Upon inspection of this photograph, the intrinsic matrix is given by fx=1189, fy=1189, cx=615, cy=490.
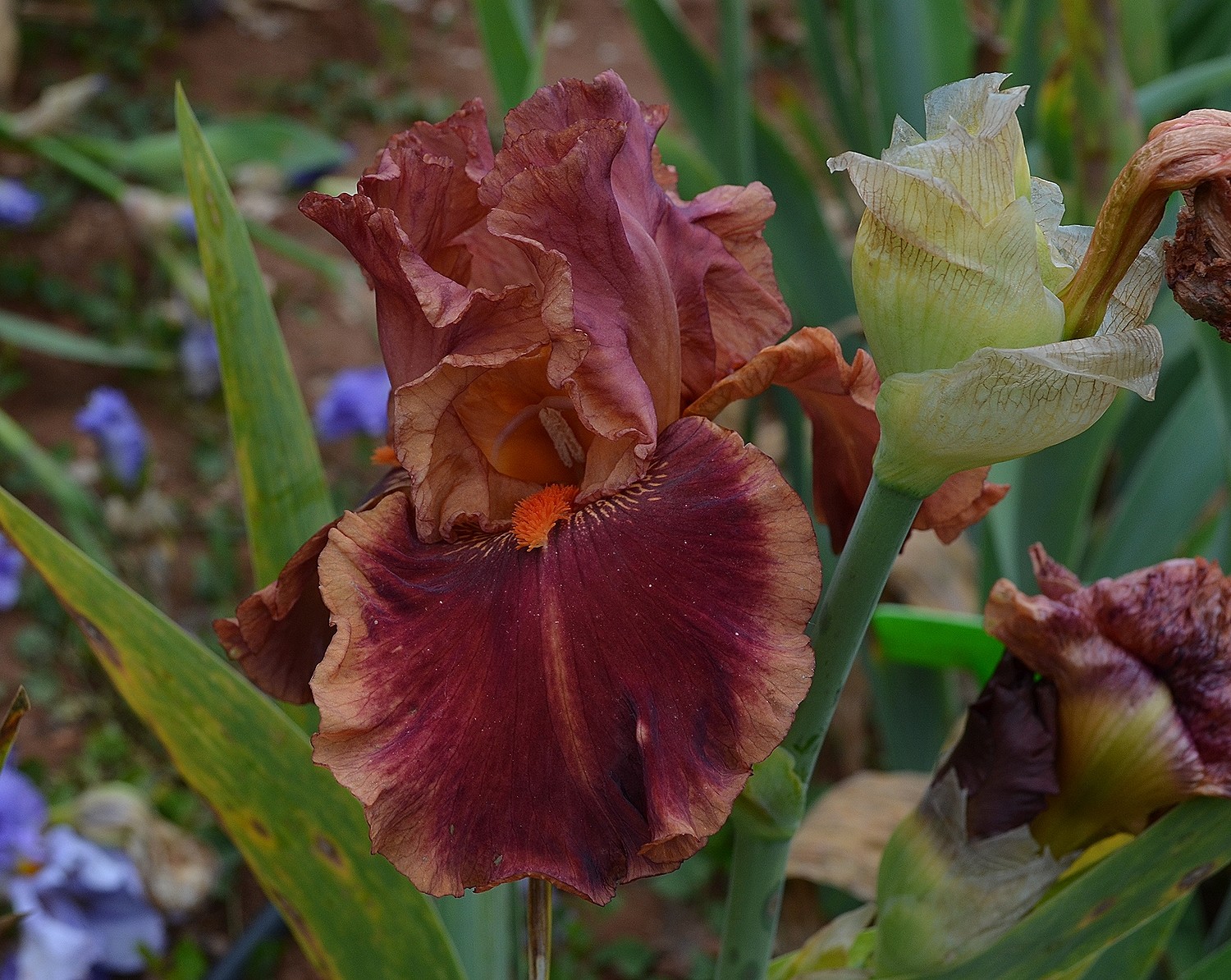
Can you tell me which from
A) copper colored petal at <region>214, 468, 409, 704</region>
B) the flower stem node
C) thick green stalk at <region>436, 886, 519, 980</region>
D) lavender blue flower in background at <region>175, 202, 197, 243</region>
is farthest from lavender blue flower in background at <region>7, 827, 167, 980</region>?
lavender blue flower in background at <region>175, 202, 197, 243</region>

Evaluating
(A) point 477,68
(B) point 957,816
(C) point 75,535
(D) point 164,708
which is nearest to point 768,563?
(B) point 957,816

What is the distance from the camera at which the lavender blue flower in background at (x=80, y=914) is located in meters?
1.26

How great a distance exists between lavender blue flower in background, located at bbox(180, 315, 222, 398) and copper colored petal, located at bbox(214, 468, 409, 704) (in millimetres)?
1702

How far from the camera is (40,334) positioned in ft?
6.44

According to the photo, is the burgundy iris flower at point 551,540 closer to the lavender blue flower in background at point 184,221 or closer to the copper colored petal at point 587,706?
the copper colored petal at point 587,706

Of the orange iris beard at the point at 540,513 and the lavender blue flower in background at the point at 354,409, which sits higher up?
the orange iris beard at the point at 540,513

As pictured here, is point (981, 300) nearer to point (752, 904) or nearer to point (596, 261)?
point (596, 261)

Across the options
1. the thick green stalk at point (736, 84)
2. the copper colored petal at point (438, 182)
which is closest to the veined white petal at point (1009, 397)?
the copper colored petal at point (438, 182)

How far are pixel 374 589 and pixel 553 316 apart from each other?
132 mm

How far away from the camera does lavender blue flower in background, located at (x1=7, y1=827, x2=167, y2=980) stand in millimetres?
1260

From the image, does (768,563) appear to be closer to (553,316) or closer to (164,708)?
(553,316)

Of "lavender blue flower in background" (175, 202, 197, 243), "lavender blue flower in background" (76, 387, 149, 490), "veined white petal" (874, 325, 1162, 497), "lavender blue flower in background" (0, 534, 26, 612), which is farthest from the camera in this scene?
"lavender blue flower in background" (175, 202, 197, 243)

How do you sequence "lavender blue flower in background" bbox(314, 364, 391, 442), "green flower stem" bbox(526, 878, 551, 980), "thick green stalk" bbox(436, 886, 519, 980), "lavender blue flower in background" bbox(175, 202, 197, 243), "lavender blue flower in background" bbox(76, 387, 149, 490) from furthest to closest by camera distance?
"lavender blue flower in background" bbox(175, 202, 197, 243)
"lavender blue flower in background" bbox(314, 364, 391, 442)
"lavender blue flower in background" bbox(76, 387, 149, 490)
"thick green stalk" bbox(436, 886, 519, 980)
"green flower stem" bbox(526, 878, 551, 980)

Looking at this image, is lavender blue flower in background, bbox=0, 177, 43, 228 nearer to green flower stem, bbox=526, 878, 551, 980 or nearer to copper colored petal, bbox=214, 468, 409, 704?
copper colored petal, bbox=214, 468, 409, 704
